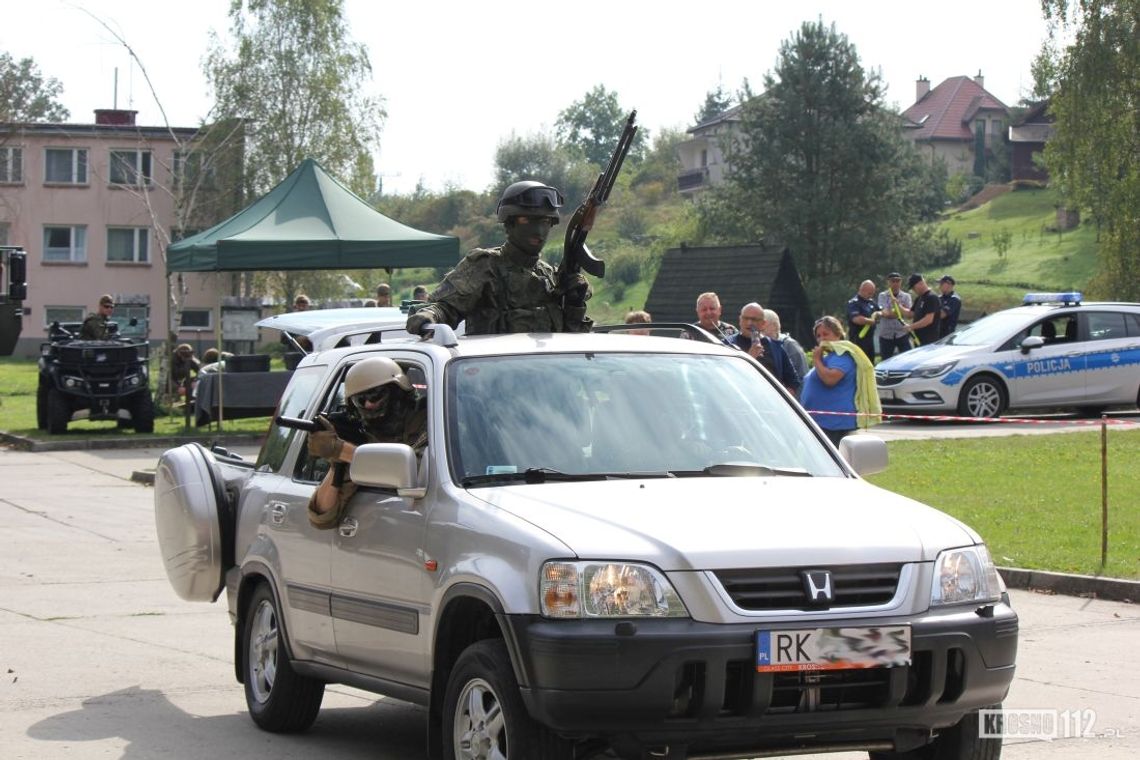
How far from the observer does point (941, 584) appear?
5.56 meters

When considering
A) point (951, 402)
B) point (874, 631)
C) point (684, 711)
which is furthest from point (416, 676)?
point (951, 402)

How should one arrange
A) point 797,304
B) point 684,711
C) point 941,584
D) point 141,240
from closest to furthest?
point 684,711 → point 941,584 → point 797,304 → point 141,240

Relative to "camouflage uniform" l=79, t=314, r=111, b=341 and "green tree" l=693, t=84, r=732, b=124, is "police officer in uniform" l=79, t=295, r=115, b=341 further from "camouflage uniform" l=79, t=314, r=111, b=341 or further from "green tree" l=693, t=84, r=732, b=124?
"green tree" l=693, t=84, r=732, b=124

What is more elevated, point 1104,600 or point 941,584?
point 941,584

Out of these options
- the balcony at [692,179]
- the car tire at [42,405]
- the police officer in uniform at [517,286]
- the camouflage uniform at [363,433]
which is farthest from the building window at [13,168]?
the camouflage uniform at [363,433]

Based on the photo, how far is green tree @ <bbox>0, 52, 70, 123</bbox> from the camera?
47625 mm

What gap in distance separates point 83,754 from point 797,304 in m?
39.4

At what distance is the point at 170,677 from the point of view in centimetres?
897

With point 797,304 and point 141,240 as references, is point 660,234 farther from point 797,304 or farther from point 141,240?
point 797,304

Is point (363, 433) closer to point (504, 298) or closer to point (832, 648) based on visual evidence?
point (504, 298)

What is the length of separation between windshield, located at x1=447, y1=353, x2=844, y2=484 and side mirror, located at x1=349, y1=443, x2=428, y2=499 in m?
0.17

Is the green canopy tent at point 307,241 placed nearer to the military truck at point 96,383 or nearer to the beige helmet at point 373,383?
the military truck at point 96,383

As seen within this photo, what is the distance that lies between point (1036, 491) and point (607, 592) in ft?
38.1

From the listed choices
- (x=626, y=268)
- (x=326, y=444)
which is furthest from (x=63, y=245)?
(x=326, y=444)
